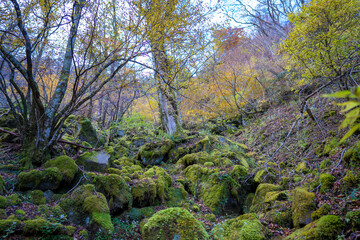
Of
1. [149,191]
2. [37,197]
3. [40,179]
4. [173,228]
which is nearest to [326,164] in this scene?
[173,228]

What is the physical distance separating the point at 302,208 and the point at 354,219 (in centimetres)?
99

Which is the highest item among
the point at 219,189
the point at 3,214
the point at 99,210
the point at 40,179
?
the point at 40,179

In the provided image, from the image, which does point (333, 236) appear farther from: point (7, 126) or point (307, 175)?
point (7, 126)

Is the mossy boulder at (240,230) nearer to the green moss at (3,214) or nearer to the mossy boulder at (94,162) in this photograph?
the green moss at (3,214)

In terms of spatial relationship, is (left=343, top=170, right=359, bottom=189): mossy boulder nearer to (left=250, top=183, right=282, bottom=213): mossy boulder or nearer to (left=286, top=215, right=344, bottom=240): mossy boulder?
(left=286, top=215, right=344, bottom=240): mossy boulder

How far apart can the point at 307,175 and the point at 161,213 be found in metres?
3.97

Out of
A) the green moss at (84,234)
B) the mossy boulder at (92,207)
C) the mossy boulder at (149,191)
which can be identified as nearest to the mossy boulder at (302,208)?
the mossy boulder at (149,191)

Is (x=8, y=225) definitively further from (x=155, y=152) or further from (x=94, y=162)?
(x=155, y=152)

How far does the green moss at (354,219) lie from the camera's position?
2.50 metres

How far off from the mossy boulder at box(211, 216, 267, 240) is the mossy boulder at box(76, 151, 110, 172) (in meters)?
3.78

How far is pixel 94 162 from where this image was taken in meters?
5.70

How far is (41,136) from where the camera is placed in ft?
16.4

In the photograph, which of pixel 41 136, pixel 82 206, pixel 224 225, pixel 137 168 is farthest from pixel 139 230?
pixel 41 136

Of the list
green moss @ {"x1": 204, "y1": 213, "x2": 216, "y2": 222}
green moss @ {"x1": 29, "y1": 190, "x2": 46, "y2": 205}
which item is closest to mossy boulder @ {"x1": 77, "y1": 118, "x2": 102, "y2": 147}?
green moss @ {"x1": 29, "y1": 190, "x2": 46, "y2": 205}
